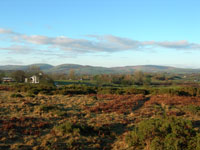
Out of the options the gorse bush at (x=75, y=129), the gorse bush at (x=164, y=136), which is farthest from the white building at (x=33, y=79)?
the gorse bush at (x=164, y=136)

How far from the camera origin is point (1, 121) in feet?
36.1

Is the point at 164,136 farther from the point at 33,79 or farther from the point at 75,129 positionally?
the point at 33,79

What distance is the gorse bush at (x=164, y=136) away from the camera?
279 inches

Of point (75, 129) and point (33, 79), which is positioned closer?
point (75, 129)

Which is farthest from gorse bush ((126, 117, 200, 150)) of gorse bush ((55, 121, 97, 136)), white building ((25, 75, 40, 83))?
white building ((25, 75, 40, 83))

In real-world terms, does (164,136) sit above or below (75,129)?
above

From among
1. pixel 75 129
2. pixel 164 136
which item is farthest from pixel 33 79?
pixel 164 136

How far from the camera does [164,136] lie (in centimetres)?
805

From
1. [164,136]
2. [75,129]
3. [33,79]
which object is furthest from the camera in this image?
[33,79]

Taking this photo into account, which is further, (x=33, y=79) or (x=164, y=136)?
(x=33, y=79)

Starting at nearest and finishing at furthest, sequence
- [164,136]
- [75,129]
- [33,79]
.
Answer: [164,136] → [75,129] → [33,79]

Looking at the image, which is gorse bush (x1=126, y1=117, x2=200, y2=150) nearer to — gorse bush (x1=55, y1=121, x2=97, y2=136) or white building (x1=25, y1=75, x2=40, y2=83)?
gorse bush (x1=55, y1=121, x2=97, y2=136)

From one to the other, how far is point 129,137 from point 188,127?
2.59m

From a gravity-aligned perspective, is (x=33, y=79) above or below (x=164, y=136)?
below
